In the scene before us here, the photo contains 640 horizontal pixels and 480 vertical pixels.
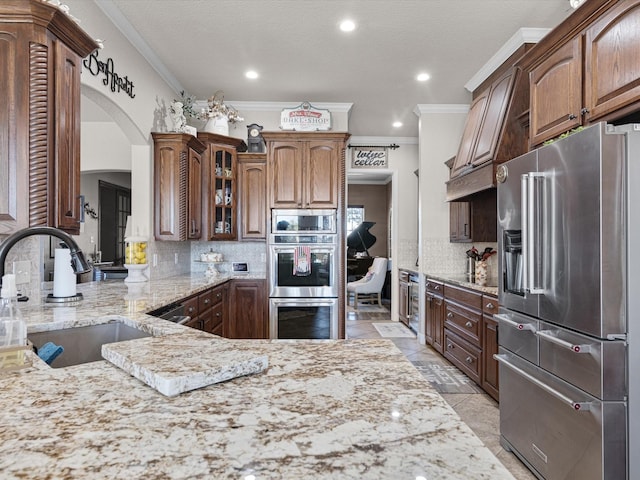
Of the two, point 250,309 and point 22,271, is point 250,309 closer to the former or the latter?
point 250,309

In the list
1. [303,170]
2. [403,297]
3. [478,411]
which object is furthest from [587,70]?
[403,297]

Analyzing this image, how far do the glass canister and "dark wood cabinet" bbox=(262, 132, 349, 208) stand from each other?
139 cm

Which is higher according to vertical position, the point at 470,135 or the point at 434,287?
the point at 470,135

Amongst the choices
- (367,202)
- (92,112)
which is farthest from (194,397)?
(367,202)

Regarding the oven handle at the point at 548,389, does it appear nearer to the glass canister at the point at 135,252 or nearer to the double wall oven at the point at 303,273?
the double wall oven at the point at 303,273

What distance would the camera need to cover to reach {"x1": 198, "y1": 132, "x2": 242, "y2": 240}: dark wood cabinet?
432 cm

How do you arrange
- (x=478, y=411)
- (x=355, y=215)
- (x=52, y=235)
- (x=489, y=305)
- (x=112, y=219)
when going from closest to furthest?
(x=52, y=235) < (x=478, y=411) < (x=489, y=305) < (x=112, y=219) < (x=355, y=215)

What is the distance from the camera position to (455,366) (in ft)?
13.0

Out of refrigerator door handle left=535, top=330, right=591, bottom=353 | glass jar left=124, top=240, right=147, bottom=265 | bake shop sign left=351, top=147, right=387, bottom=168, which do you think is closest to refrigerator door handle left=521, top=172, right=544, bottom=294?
refrigerator door handle left=535, top=330, right=591, bottom=353

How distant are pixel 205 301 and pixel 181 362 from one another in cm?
248

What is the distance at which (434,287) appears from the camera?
14.3ft

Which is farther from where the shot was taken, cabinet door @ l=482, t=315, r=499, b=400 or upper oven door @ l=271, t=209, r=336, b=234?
upper oven door @ l=271, t=209, r=336, b=234

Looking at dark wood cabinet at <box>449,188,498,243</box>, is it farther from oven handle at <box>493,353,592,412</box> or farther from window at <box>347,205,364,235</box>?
window at <box>347,205,364,235</box>

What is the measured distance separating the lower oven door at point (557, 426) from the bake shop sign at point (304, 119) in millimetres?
3011
